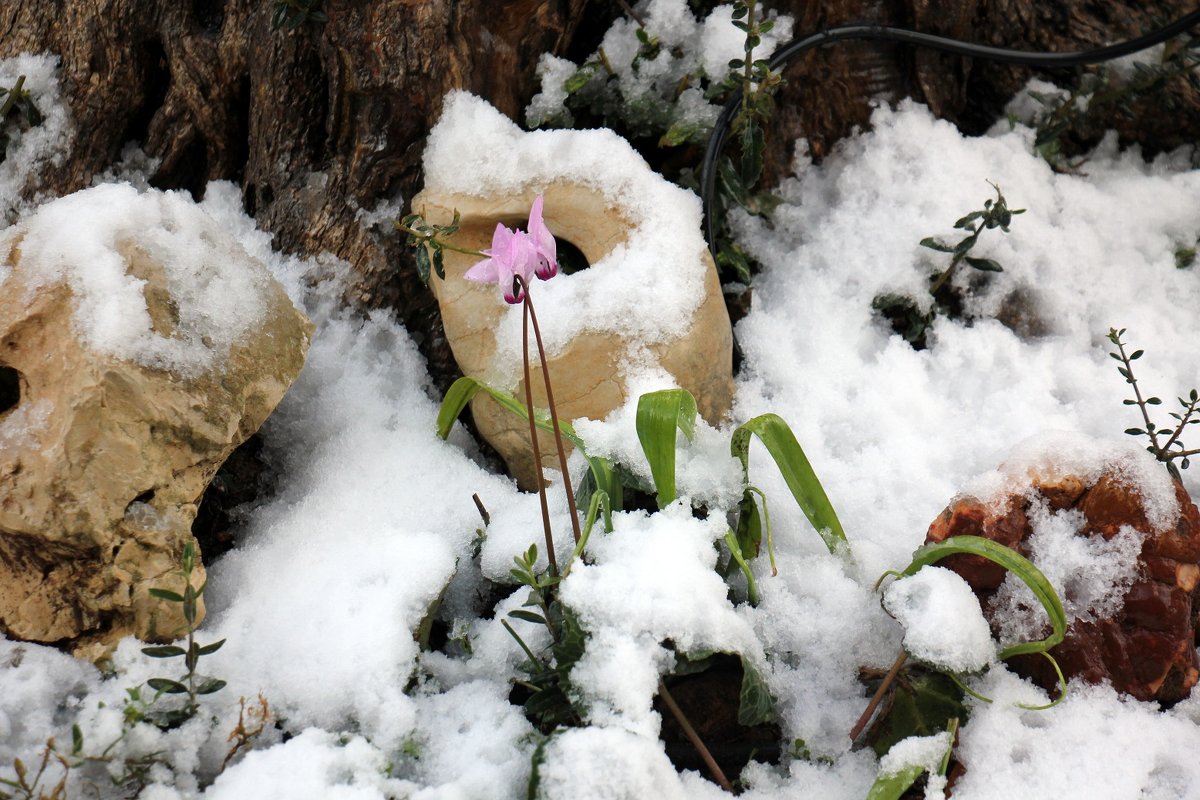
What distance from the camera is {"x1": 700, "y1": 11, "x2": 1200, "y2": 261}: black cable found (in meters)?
1.80

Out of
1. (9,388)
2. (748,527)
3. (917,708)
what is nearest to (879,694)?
(917,708)

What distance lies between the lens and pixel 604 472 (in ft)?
4.64

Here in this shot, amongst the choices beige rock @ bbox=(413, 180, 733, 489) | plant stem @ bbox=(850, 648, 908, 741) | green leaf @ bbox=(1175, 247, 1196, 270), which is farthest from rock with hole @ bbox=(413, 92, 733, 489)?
green leaf @ bbox=(1175, 247, 1196, 270)

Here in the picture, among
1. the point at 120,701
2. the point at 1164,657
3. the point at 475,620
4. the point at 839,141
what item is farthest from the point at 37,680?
the point at 839,141

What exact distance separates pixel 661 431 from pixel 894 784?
0.58m

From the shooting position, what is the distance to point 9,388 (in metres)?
1.39

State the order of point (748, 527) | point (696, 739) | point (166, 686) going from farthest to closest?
point (748, 527) < point (696, 739) < point (166, 686)

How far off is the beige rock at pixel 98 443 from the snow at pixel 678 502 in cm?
3

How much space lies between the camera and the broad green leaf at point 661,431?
1360mm

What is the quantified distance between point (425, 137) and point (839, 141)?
3.18ft

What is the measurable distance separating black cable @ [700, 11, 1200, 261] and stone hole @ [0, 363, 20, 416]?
124 centimetres

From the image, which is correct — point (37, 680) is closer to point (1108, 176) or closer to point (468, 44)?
point (468, 44)

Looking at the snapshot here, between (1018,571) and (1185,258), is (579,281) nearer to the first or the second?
(1018,571)

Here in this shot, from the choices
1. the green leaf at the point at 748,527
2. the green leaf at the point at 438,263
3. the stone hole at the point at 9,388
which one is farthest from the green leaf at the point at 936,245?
the stone hole at the point at 9,388
